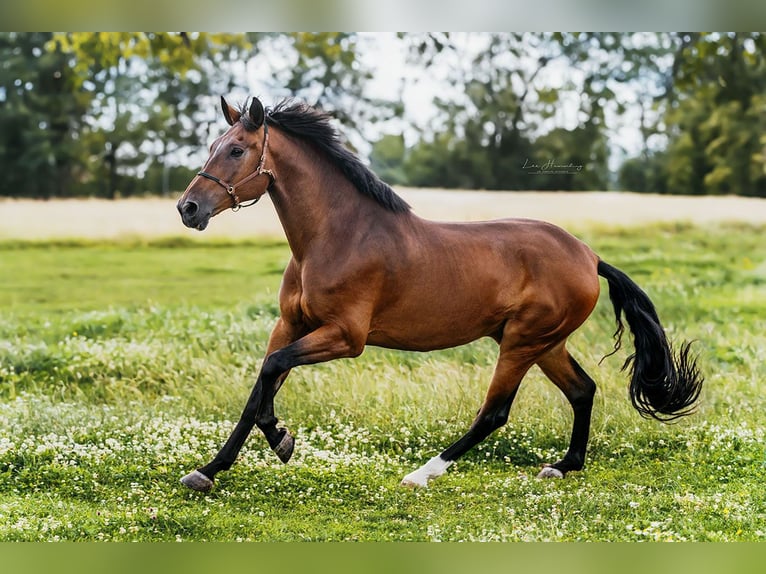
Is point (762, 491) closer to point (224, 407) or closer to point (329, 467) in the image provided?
point (329, 467)

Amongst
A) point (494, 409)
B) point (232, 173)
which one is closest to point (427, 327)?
point (494, 409)

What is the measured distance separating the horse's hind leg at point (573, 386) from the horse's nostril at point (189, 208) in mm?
1990

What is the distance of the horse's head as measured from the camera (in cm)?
416

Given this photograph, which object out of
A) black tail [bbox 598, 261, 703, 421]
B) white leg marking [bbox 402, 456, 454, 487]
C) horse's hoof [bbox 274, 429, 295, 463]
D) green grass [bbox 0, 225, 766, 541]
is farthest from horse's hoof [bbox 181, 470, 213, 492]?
black tail [bbox 598, 261, 703, 421]

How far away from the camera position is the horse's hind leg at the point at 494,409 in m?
4.62

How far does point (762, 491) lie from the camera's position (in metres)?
4.98

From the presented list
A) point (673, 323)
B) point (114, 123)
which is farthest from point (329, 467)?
point (114, 123)

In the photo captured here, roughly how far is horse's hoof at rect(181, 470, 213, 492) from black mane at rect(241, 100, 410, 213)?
1647mm

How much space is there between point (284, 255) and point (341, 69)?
153 centimetres

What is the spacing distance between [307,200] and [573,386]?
177 cm

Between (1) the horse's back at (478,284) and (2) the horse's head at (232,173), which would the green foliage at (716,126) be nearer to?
(1) the horse's back at (478,284)

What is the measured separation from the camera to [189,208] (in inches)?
163

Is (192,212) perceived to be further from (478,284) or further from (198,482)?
(478,284)

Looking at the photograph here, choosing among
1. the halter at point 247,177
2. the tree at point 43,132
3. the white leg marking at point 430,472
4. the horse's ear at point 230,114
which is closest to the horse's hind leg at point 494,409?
the white leg marking at point 430,472
